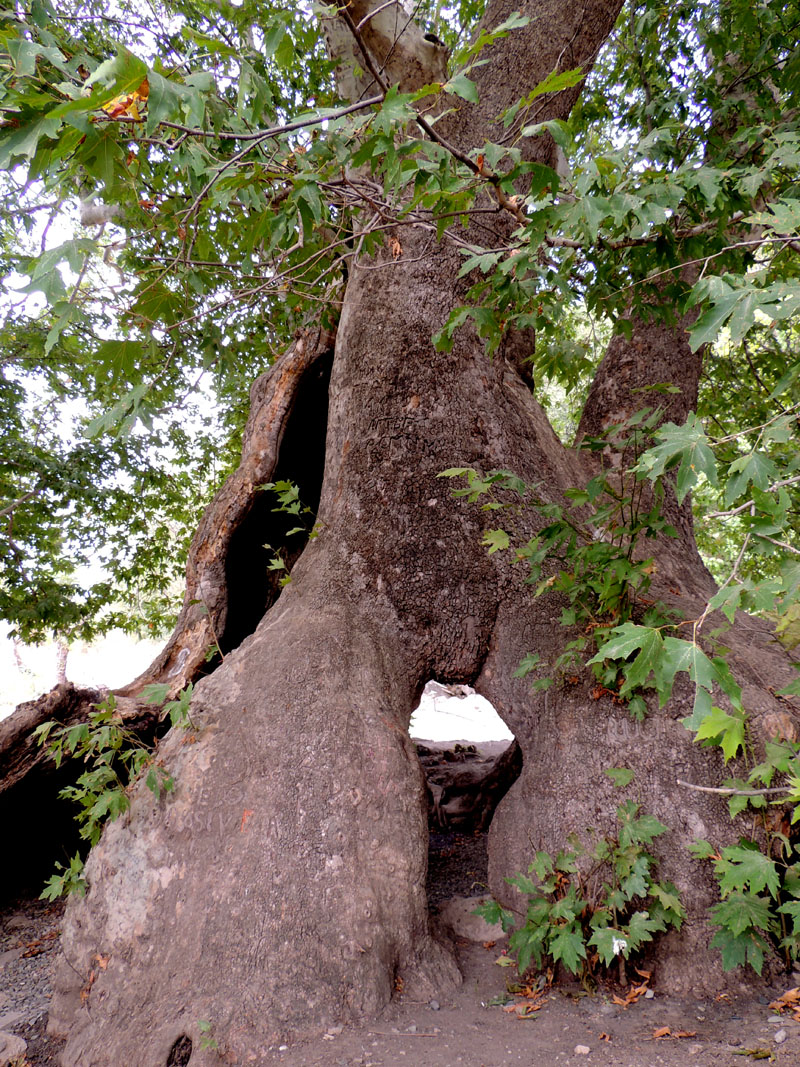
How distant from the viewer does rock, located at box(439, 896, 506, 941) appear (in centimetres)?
319

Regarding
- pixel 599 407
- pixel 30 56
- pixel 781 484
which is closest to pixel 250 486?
pixel 599 407

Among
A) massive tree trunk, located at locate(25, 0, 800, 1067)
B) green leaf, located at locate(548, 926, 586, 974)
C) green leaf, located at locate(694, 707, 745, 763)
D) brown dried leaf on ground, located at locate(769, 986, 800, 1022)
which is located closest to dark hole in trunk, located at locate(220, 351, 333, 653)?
massive tree trunk, located at locate(25, 0, 800, 1067)

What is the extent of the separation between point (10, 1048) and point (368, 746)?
1.91 metres

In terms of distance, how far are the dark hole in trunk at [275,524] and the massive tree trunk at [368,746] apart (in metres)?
0.63

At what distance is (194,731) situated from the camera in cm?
326

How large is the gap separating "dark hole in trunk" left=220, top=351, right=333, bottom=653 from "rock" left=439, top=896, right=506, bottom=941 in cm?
244

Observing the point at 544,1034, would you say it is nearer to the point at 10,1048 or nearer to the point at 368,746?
the point at 368,746

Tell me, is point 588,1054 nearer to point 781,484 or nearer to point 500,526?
point 781,484

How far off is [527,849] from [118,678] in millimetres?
20744

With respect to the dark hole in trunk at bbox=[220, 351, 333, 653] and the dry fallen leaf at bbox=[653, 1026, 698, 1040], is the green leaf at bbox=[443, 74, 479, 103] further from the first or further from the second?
the dark hole in trunk at bbox=[220, 351, 333, 653]

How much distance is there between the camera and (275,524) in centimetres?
534

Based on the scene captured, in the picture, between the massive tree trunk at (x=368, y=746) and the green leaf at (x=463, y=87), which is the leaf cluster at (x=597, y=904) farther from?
the green leaf at (x=463, y=87)

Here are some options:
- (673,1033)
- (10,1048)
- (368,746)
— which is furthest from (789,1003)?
(10,1048)

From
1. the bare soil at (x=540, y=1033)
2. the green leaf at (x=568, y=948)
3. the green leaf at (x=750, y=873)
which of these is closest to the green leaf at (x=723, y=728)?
the green leaf at (x=750, y=873)
